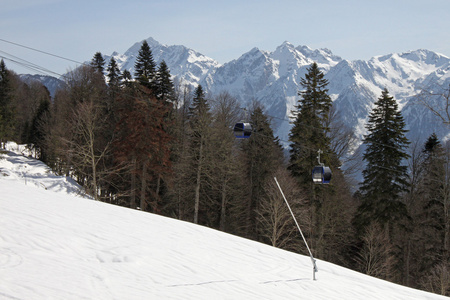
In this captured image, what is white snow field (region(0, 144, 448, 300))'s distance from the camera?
7.45m

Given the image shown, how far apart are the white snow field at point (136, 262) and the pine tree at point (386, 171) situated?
63.1 ft

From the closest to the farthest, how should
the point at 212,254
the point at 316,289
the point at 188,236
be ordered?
1. the point at 316,289
2. the point at 212,254
3. the point at 188,236

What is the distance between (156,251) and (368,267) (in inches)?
910

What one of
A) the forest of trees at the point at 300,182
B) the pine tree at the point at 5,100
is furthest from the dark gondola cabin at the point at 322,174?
the pine tree at the point at 5,100

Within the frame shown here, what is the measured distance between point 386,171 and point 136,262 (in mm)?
26271

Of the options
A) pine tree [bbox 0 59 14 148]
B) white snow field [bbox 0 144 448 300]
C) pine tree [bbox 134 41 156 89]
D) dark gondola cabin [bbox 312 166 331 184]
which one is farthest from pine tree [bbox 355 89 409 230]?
pine tree [bbox 0 59 14 148]

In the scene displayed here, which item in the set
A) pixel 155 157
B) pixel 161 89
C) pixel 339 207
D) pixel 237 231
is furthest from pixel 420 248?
pixel 161 89

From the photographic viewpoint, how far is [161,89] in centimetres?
4147

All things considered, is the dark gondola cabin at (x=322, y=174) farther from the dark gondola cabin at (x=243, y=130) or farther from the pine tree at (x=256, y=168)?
the pine tree at (x=256, y=168)

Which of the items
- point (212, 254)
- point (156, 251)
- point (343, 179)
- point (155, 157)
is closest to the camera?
point (156, 251)

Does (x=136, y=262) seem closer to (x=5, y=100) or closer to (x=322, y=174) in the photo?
(x=322, y=174)

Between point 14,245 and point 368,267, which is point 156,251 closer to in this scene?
point 14,245

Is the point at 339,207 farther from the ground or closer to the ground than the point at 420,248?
farther from the ground

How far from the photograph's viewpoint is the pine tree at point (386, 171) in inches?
1190
